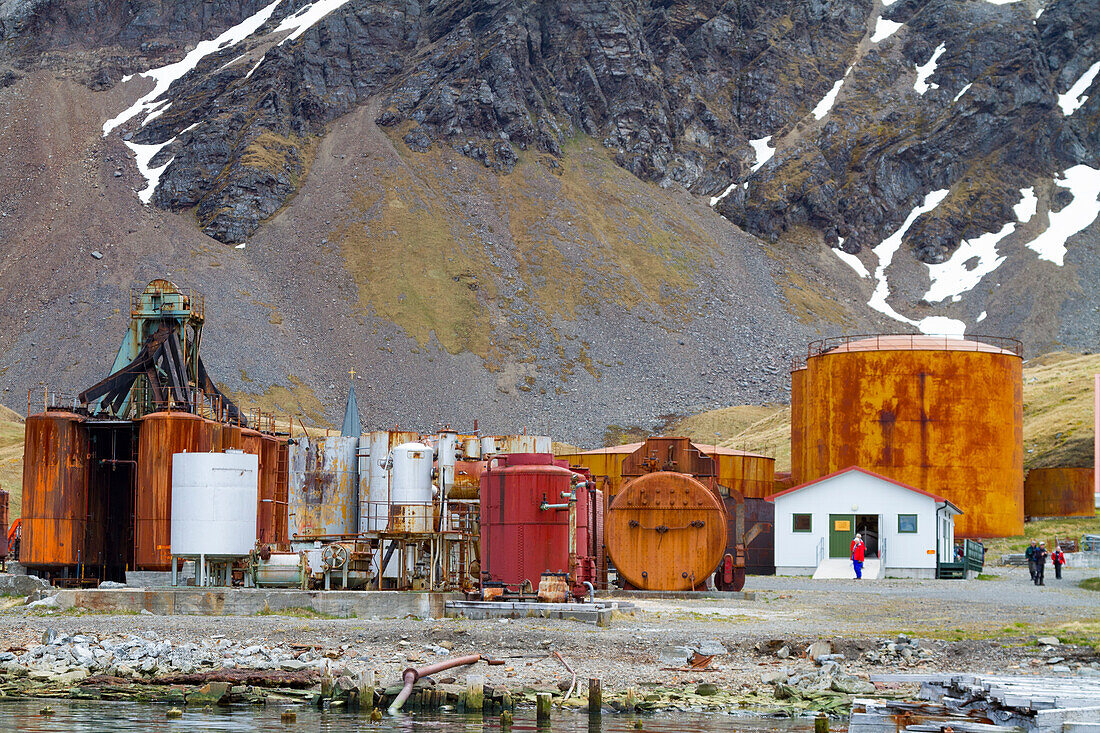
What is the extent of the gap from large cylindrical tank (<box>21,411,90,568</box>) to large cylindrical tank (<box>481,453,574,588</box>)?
1558 centimetres

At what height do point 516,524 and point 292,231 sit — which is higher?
point 292,231

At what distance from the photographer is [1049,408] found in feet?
267

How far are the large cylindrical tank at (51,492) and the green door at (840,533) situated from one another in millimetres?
25125

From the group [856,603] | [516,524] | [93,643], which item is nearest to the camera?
[93,643]

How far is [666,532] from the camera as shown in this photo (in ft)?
118

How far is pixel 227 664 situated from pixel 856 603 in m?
17.8

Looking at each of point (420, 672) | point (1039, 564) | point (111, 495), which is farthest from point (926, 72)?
point (420, 672)

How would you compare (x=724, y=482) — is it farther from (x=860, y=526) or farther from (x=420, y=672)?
(x=420, y=672)

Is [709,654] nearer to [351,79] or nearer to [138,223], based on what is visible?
[138,223]

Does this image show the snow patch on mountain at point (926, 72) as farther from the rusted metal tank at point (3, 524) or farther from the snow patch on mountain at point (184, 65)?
the rusted metal tank at point (3, 524)

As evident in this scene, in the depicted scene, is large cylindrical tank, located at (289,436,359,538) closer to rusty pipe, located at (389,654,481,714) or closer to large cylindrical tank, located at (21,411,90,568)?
large cylindrical tank, located at (21,411,90,568)

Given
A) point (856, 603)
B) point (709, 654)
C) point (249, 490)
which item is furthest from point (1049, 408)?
point (709, 654)

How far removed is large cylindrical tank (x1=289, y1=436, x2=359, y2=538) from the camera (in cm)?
4256

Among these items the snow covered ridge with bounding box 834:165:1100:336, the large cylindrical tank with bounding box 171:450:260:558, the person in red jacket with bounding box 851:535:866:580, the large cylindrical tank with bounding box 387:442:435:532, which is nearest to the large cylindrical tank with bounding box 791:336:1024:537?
the person in red jacket with bounding box 851:535:866:580
